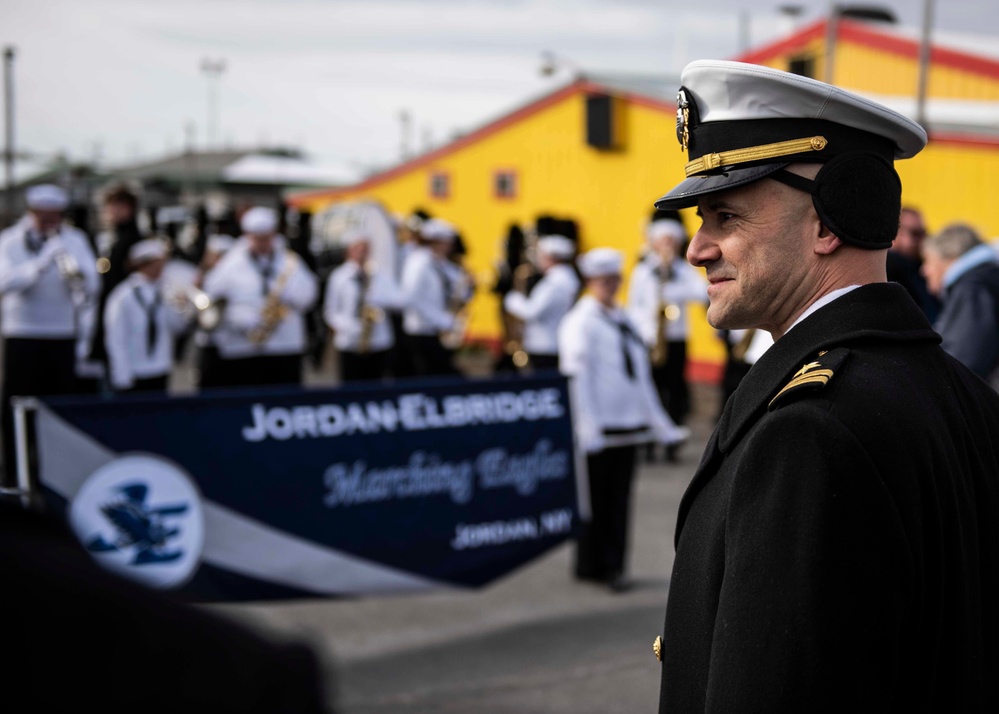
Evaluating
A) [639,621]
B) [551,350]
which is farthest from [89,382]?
[639,621]

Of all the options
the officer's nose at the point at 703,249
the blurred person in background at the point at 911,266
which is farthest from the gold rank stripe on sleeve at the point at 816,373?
the blurred person in background at the point at 911,266

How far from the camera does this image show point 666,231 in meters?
12.0

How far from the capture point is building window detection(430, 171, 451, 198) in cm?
2334

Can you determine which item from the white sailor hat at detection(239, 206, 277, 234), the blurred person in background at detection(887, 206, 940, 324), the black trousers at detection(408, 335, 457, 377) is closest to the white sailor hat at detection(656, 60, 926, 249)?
the blurred person in background at detection(887, 206, 940, 324)

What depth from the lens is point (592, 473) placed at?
712cm

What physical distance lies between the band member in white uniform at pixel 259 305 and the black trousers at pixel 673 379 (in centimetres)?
371

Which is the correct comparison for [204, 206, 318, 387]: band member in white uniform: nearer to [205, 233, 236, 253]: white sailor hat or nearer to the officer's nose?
[205, 233, 236, 253]: white sailor hat

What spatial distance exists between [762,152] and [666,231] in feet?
33.6

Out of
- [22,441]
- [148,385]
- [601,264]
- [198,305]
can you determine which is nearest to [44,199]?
[198,305]

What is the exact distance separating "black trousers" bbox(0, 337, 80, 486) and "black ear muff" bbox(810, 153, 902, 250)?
851cm

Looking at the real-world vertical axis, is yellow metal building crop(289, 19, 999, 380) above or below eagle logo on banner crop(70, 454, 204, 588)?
above

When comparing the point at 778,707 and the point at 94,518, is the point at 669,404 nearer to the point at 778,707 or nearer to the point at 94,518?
the point at 94,518

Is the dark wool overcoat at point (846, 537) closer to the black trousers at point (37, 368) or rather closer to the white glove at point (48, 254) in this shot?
the black trousers at point (37, 368)

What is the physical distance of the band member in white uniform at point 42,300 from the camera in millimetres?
9320
